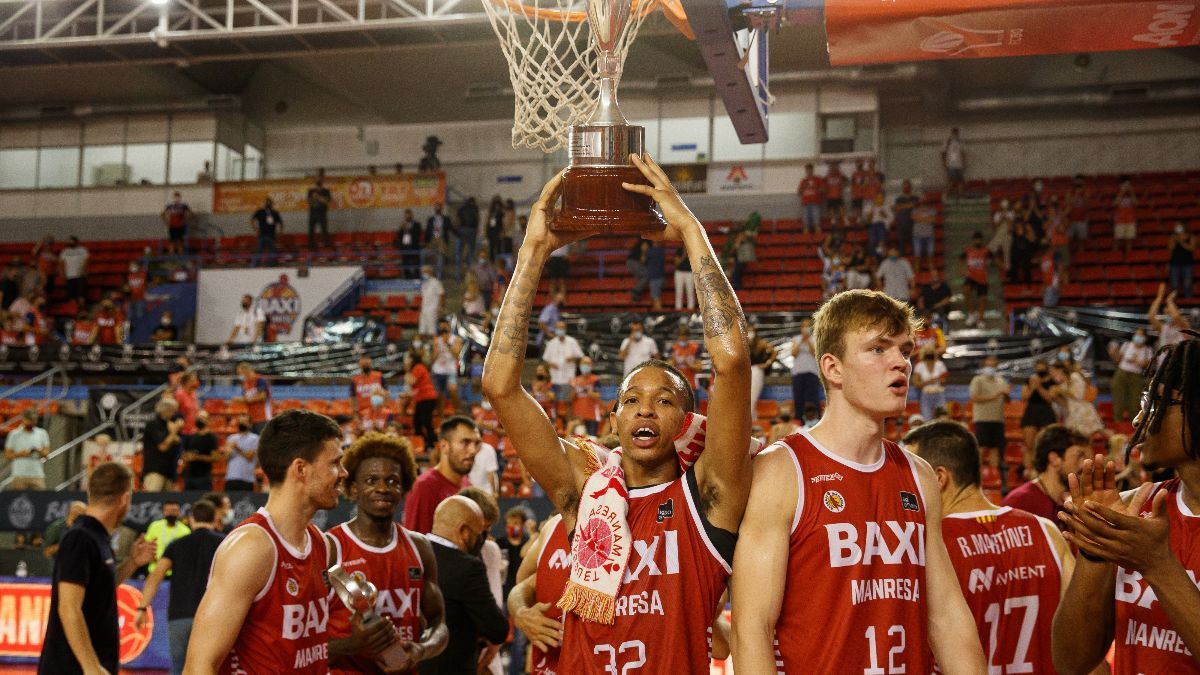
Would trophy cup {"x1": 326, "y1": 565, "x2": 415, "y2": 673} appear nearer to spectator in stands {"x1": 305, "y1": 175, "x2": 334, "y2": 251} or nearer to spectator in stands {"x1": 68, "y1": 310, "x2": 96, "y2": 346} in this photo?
spectator in stands {"x1": 68, "y1": 310, "x2": 96, "y2": 346}

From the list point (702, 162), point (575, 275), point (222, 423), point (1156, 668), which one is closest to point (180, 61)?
point (222, 423)

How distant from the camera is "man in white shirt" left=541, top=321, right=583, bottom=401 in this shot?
56.3 feet

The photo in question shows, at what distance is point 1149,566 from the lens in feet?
10.5

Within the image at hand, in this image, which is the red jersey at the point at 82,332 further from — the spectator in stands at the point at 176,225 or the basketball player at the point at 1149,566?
the basketball player at the point at 1149,566

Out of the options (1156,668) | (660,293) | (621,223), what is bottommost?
(1156,668)

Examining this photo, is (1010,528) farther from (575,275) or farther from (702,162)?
(702,162)

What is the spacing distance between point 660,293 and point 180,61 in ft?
33.1

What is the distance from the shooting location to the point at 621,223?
373 centimetres

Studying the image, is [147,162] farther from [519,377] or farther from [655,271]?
[519,377]

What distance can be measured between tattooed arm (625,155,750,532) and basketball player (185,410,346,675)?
1.72 metres

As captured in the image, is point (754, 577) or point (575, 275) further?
point (575, 275)

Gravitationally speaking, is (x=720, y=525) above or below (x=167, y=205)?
below

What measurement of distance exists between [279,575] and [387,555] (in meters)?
0.90

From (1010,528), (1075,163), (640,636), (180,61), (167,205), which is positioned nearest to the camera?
(640,636)
